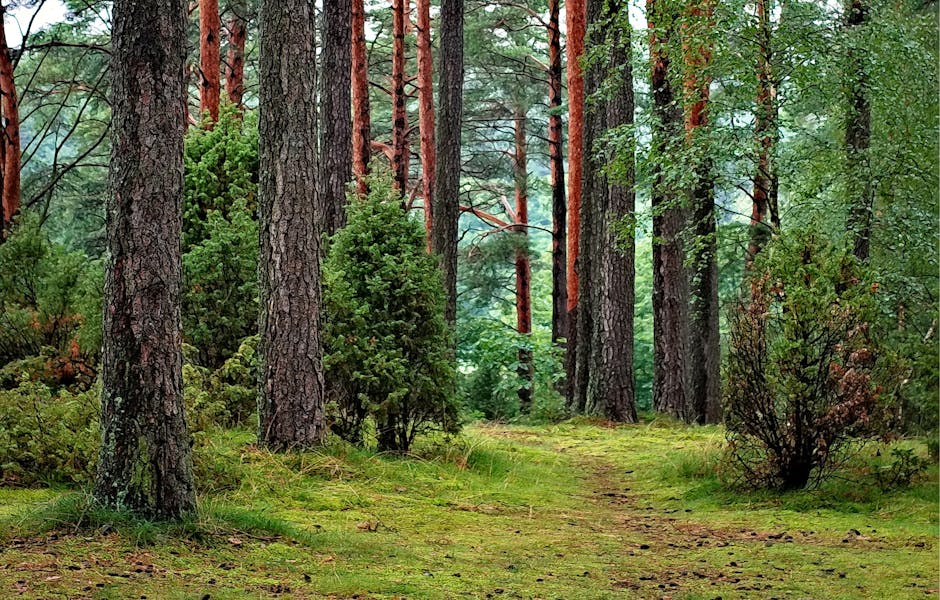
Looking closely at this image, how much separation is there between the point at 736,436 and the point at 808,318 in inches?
49.0

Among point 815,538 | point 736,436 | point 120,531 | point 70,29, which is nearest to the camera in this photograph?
point 120,531

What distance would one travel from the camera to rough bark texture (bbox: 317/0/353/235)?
1344cm

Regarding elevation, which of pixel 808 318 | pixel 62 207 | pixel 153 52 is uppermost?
pixel 62 207

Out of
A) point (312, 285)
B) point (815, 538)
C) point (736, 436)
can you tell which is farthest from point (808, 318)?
point (312, 285)

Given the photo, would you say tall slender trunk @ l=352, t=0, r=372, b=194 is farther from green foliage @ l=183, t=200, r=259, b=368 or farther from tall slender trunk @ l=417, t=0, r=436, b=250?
green foliage @ l=183, t=200, r=259, b=368

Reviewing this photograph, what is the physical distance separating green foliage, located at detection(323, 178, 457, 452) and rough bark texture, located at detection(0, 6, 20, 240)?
8625 mm

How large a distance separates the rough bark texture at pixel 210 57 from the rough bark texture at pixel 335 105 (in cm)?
306

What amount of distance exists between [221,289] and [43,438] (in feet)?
11.1

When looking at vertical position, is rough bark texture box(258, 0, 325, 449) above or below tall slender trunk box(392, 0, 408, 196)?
below

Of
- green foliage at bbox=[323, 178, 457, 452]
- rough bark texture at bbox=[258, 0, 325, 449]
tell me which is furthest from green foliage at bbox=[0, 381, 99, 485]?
green foliage at bbox=[323, 178, 457, 452]

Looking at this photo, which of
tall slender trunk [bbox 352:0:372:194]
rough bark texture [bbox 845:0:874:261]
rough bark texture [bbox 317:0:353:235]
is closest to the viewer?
rough bark texture [bbox 845:0:874:261]

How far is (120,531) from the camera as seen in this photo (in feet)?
17.1

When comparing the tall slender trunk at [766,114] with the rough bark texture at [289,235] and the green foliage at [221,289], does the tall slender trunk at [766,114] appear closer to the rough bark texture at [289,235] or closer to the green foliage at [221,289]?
the rough bark texture at [289,235]

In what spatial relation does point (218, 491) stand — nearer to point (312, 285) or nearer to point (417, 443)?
point (312, 285)
